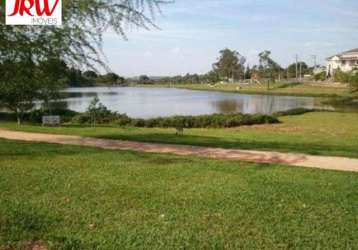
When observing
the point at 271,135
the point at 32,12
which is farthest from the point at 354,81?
the point at 32,12

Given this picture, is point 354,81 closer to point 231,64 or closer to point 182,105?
point 182,105

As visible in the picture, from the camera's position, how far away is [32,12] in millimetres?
7238

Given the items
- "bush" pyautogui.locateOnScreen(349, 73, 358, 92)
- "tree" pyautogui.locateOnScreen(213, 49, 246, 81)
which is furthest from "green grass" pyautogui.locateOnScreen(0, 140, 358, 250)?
"tree" pyautogui.locateOnScreen(213, 49, 246, 81)

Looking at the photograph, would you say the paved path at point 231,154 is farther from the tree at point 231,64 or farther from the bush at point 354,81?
the tree at point 231,64

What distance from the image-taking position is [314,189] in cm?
718

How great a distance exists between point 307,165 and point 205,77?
14962 cm

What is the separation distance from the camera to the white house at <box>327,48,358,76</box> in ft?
335

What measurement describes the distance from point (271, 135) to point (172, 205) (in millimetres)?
13563

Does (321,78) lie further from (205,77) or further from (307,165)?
(307,165)

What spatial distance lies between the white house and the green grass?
3818 inches

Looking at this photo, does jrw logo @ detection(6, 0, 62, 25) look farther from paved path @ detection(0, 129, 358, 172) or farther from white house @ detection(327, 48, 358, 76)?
white house @ detection(327, 48, 358, 76)

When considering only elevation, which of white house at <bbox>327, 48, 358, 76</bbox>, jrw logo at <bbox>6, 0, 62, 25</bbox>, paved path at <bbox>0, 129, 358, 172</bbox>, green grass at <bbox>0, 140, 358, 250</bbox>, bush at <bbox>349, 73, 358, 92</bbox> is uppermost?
white house at <bbox>327, 48, 358, 76</bbox>

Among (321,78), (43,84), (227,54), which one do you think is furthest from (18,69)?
Answer: (227,54)

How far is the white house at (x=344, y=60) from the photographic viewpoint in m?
102
